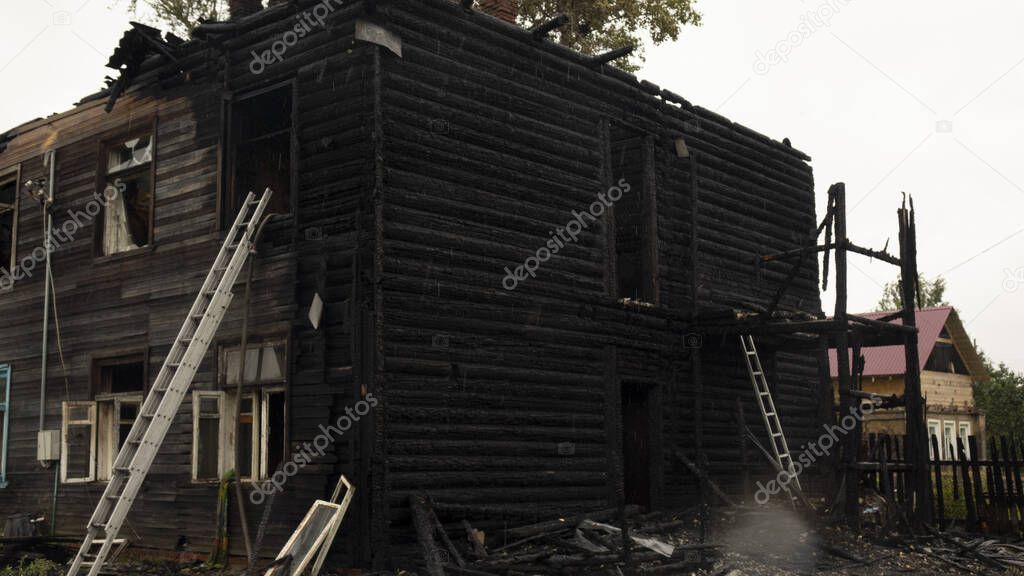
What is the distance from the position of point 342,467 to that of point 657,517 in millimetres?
5712

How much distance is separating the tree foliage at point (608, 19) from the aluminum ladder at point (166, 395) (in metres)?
16.4

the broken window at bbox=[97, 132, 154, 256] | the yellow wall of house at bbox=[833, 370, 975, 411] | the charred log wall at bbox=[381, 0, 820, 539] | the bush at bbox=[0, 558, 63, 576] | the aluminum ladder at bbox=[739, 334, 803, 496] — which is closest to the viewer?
the charred log wall at bbox=[381, 0, 820, 539]

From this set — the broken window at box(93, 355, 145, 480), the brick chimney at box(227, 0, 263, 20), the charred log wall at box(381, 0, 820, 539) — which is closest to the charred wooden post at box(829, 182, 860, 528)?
the charred log wall at box(381, 0, 820, 539)

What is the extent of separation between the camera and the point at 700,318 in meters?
17.5

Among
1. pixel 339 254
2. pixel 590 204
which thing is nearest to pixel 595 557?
pixel 339 254

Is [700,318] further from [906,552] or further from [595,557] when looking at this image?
[595,557]

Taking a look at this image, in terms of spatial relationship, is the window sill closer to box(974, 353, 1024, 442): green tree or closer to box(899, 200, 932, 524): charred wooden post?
box(899, 200, 932, 524): charred wooden post

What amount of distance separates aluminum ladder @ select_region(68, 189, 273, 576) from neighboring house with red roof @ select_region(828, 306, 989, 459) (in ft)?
86.8

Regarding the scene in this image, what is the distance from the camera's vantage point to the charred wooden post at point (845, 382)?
49.1ft

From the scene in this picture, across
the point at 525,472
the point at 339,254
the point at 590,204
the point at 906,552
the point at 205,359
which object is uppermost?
the point at 590,204

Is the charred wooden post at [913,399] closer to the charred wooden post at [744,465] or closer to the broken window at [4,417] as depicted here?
the charred wooden post at [744,465]

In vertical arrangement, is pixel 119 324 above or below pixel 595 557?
above

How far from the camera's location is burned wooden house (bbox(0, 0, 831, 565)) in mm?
12812

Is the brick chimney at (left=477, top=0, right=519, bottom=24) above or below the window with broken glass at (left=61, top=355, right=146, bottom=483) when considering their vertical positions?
above
